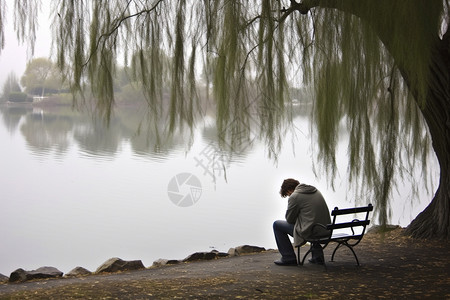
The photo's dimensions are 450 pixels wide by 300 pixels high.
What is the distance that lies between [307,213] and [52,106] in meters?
24.8

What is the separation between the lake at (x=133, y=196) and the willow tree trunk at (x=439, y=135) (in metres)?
0.23

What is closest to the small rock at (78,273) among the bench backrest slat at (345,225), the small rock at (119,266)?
the small rock at (119,266)

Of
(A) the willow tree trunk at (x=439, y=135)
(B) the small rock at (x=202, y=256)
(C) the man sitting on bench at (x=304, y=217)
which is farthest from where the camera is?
(B) the small rock at (x=202, y=256)

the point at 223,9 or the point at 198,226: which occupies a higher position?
the point at 223,9

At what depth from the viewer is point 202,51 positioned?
481 centimetres

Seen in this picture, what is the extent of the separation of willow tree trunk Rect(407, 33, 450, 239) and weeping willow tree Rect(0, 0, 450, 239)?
21.7 inches

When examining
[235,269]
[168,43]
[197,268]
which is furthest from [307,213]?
[168,43]

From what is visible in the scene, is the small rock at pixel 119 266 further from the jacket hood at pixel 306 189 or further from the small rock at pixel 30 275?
the jacket hood at pixel 306 189

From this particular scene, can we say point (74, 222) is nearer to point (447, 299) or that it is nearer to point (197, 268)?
point (197, 268)

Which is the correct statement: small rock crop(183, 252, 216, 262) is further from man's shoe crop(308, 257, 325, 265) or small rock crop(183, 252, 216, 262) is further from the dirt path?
man's shoe crop(308, 257, 325, 265)

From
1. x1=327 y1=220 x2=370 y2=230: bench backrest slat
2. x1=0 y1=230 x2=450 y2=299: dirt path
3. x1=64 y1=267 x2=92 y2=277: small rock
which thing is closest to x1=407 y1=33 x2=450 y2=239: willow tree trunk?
x1=0 y1=230 x2=450 y2=299: dirt path

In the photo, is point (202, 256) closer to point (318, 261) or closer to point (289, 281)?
point (318, 261)

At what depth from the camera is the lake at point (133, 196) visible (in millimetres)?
9953

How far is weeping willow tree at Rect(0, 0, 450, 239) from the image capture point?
4.32 m
